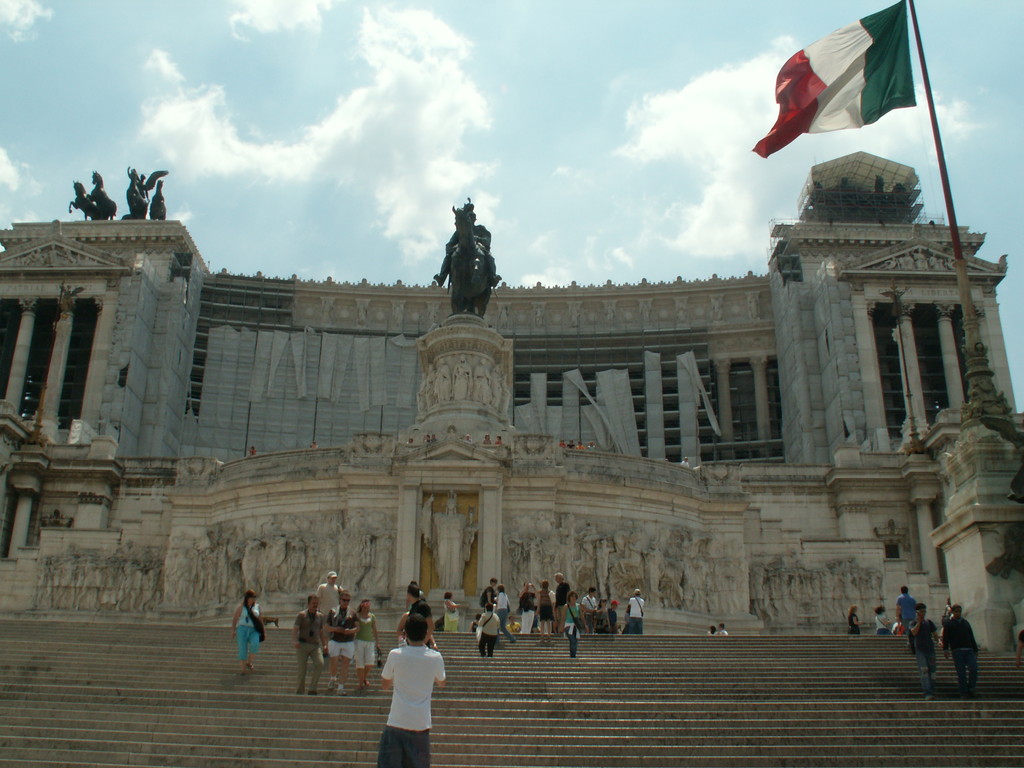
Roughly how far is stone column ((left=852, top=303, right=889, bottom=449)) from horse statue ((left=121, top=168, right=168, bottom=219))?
4277 centimetres

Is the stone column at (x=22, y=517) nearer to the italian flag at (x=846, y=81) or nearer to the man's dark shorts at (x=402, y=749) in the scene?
the italian flag at (x=846, y=81)

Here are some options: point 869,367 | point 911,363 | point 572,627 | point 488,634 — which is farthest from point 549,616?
point 911,363

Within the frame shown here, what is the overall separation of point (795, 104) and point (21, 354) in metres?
48.7

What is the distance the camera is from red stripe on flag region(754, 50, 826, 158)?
22.7 metres

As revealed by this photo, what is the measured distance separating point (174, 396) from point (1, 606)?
97.3 feet

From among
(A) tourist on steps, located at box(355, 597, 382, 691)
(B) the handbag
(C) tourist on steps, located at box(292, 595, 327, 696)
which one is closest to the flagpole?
(A) tourist on steps, located at box(355, 597, 382, 691)

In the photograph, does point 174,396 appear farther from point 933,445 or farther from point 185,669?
point 185,669

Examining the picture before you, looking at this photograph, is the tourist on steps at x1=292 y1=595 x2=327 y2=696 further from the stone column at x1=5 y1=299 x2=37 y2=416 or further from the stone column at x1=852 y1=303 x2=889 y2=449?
the stone column at x1=5 y1=299 x2=37 y2=416

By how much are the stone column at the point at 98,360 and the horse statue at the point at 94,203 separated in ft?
39.1

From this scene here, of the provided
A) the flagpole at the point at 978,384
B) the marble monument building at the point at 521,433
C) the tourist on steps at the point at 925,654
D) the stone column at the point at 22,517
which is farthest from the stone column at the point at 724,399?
the tourist on steps at the point at 925,654

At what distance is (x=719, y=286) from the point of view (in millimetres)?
68812

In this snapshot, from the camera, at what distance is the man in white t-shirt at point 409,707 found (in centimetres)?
827

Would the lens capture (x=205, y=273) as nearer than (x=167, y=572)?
No

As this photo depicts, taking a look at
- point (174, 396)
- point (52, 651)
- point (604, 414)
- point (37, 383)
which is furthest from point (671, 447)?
point (52, 651)
